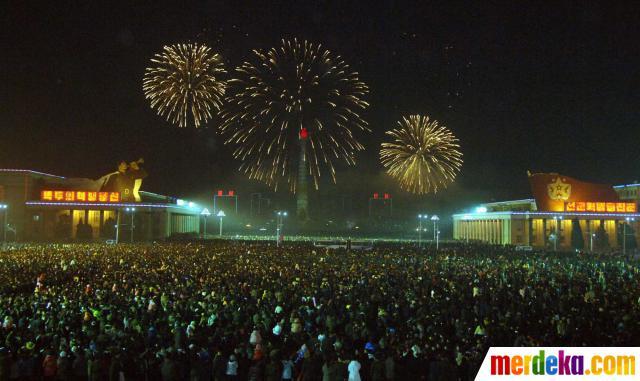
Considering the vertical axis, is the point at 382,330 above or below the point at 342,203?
below

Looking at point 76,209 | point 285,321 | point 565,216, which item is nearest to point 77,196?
point 76,209

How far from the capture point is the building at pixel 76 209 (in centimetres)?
7025

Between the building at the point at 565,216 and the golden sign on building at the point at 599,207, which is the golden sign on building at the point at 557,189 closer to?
the building at the point at 565,216

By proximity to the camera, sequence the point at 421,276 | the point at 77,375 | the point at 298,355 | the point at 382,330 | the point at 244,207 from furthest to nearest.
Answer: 1. the point at 244,207
2. the point at 421,276
3. the point at 382,330
4. the point at 298,355
5. the point at 77,375

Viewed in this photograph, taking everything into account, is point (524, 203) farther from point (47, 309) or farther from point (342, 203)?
point (47, 309)

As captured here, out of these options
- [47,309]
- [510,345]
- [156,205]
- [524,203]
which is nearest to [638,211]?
[524,203]

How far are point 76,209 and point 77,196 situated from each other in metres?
1.80

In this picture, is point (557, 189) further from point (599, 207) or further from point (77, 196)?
point (77, 196)

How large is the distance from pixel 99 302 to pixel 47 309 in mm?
1720

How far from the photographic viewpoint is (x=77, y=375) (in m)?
11.6

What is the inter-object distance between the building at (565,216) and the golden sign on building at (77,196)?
54.3 m

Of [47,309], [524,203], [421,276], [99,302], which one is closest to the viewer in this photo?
[47,309]

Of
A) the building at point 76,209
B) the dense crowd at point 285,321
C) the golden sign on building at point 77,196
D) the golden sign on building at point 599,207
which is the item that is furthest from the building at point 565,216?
the golden sign on building at point 77,196

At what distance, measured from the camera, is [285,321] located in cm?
1524
